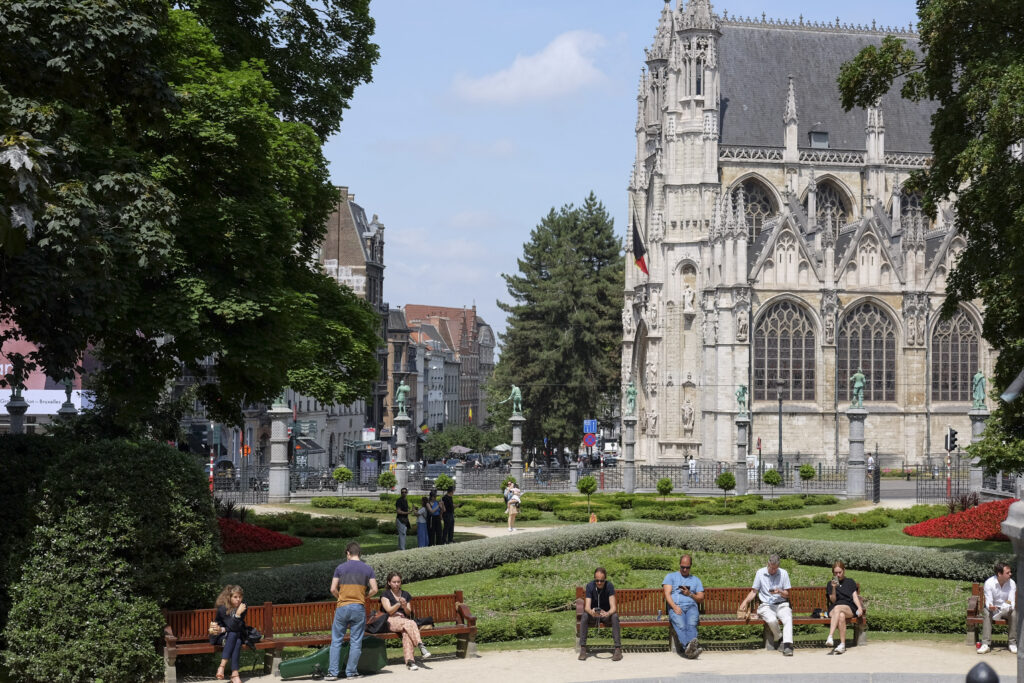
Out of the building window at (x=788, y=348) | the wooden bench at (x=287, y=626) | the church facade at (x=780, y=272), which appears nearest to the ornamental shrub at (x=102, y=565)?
the wooden bench at (x=287, y=626)

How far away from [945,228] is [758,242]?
9324 mm

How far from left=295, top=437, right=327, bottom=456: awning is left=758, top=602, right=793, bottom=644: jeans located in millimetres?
46881

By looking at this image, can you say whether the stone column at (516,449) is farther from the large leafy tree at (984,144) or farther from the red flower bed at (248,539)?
the large leafy tree at (984,144)

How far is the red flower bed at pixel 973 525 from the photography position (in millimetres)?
28766

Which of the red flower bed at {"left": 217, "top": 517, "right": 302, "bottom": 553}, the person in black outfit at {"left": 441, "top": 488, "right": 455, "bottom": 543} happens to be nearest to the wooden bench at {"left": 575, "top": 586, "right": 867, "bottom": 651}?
the person in black outfit at {"left": 441, "top": 488, "right": 455, "bottom": 543}

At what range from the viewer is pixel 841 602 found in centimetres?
1752

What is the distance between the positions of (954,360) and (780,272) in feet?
32.2

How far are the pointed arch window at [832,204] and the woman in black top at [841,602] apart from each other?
55.7 metres

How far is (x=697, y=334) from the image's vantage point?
66.0 m

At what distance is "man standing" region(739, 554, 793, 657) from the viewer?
1714 centimetres

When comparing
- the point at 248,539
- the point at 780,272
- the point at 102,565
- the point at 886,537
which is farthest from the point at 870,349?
the point at 102,565

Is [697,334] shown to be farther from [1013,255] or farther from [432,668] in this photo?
[432,668]

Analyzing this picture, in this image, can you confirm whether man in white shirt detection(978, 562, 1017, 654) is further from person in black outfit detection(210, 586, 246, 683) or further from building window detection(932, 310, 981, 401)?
building window detection(932, 310, 981, 401)

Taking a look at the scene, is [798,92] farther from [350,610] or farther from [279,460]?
[350,610]
